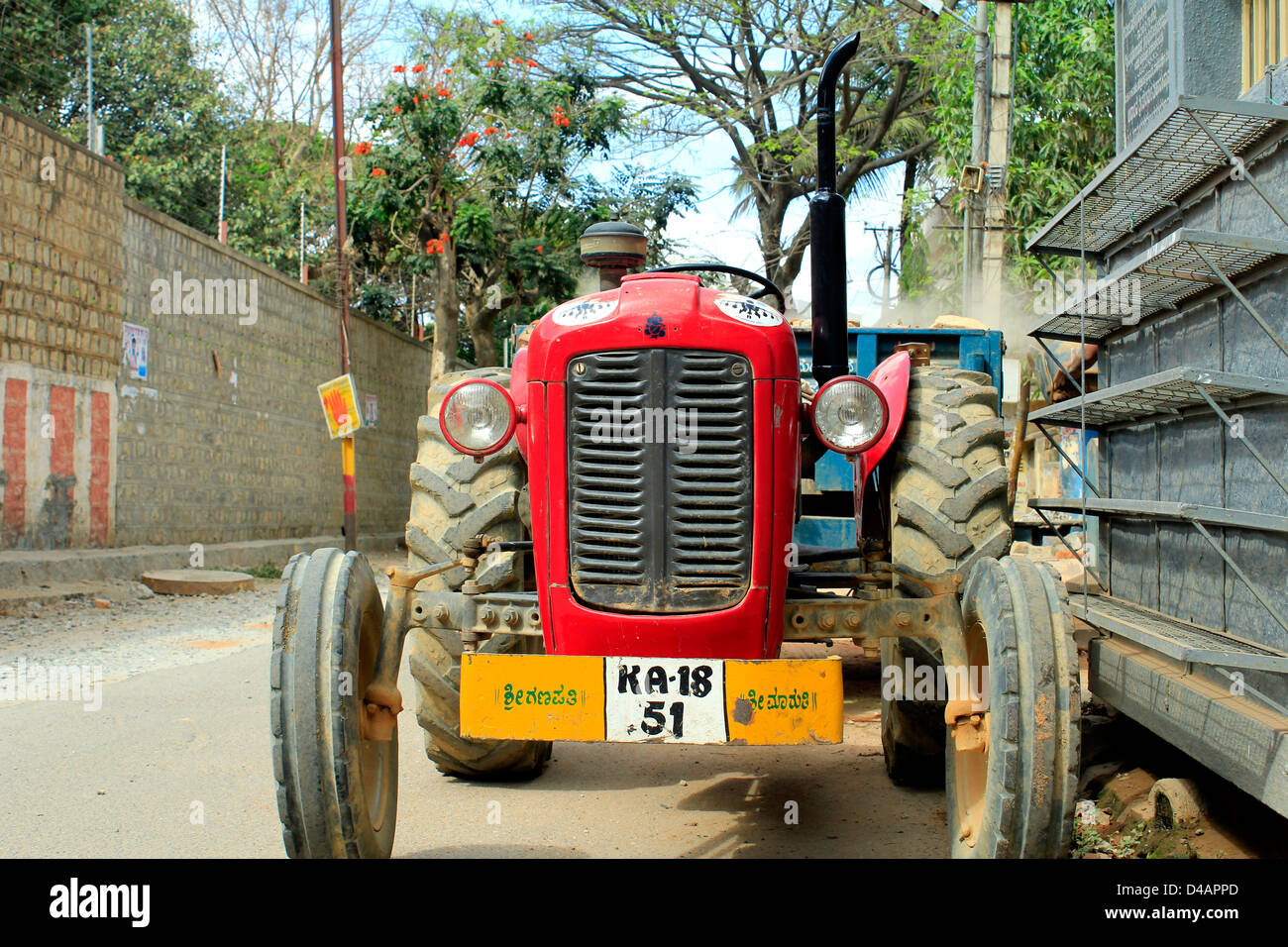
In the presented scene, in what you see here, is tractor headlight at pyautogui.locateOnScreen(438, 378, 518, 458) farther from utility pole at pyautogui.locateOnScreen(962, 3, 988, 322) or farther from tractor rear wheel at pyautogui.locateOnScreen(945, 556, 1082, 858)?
utility pole at pyautogui.locateOnScreen(962, 3, 988, 322)

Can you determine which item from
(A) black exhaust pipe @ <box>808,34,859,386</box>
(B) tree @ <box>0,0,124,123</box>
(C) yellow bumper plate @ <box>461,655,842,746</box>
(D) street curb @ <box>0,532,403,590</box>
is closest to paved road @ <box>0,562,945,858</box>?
(C) yellow bumper plate @ <box>461,655,842,746</box>

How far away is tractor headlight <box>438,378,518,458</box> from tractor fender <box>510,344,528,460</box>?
0.08 metres

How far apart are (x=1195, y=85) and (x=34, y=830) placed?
565 cm

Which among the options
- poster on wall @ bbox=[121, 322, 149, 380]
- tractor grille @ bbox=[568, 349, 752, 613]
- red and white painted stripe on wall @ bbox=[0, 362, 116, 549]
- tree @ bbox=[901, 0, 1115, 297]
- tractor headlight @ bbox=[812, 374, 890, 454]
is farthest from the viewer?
tree @ bbox=[901, 0, 1115, 297]

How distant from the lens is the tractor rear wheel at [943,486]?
4.34m

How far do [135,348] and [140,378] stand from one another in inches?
13.9

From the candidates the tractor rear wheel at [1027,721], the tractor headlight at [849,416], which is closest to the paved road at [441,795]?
the tractor rear wheel at [1027,721]

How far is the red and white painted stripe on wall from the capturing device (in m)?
11.1

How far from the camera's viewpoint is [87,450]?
40.1 ft

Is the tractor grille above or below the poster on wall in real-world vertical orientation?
below

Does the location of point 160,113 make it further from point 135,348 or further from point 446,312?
point 135,348

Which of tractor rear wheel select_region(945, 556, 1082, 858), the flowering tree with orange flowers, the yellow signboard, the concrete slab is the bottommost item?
the concrete slab

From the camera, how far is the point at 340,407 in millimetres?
15000

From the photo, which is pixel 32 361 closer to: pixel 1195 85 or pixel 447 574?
pixel 447 574
